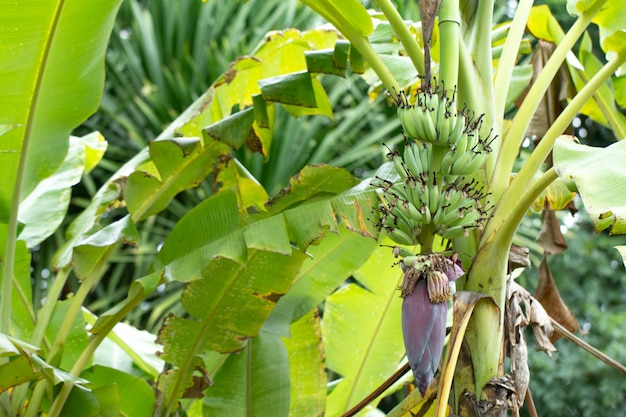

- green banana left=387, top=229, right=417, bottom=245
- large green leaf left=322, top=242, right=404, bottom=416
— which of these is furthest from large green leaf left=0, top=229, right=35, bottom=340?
green banana left=387, top=229, right=417, bottom=245

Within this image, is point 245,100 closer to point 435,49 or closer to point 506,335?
point 435,49

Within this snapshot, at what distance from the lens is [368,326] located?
5.32 feet

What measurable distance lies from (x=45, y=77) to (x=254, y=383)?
28.7 inches

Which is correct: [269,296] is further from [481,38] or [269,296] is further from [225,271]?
[481,38]

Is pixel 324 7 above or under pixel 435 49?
above

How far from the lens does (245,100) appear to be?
1.79 meters

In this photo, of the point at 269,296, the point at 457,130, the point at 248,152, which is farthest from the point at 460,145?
the point at 248,152

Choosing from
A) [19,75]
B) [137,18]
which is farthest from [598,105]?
[137,18]

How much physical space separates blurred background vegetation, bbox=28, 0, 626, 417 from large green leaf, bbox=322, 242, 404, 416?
2146 millimetres

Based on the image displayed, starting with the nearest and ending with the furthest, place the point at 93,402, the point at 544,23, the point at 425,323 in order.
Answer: the point at 425,323 < the point at 93,402 < the point at 544,23

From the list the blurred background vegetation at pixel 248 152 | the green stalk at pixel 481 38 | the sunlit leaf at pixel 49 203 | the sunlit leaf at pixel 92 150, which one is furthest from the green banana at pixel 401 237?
the blurred background vegetation at pixel 248 152

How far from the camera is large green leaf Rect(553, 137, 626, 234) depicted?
0.88 m

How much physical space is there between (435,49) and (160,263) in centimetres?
76

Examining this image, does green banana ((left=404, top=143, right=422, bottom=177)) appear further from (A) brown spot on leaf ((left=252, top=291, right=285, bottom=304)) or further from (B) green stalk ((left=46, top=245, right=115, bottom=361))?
(B) green stalk ((left=46, top=245, right=115, bottom=361))
